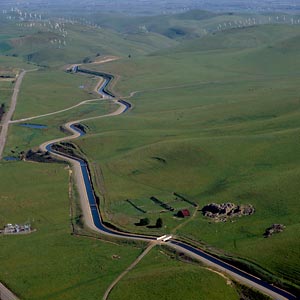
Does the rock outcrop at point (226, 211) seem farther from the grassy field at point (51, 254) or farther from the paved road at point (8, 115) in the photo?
the paved road at point (8, 115)

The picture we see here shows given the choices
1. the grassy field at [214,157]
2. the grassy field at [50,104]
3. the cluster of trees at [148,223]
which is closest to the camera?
the grassy field at [214,157]

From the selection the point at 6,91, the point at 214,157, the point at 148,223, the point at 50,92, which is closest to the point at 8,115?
the point at 50,92

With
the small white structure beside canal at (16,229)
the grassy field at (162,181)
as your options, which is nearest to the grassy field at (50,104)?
the grassy field at (162,181)

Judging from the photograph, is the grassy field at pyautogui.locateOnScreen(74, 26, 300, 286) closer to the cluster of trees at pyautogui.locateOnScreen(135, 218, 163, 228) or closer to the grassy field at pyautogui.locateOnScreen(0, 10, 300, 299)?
the grassy field at pyautogui.locateOnScreen(0, 10, 300, 299)

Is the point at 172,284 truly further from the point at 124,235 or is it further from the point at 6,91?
the point at 6,91

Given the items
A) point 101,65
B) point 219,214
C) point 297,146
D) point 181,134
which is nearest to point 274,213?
point 219,214

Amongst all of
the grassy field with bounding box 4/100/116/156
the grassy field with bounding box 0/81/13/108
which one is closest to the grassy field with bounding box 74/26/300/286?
the grassy field with bounding box 4/100/116/156
